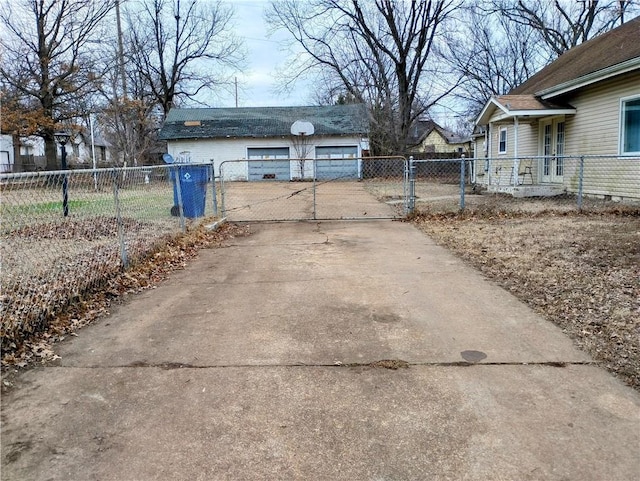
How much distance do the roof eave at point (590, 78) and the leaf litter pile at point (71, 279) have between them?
10.8 meters

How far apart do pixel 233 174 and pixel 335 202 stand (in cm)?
1705

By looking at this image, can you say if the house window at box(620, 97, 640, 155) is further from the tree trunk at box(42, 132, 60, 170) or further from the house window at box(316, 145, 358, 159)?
the tree trunk at box(42, 132, 60, 170)

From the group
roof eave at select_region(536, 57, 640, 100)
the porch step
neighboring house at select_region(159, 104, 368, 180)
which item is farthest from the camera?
neighboring house at select_region(159, 104, 368, 180)

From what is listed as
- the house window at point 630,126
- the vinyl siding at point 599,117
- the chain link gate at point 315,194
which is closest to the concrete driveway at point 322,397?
the chain link gate at point 315,194

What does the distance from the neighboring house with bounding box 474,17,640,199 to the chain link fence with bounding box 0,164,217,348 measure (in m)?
7.62

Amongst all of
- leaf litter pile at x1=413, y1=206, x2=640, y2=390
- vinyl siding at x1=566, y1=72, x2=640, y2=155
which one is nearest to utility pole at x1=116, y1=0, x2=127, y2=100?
leaf litter pile at x1=413, y1=206, x2=640, y2=390

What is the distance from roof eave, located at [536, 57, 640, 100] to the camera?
1216cm

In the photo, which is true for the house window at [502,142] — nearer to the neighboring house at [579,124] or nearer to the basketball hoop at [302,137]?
the neighboring house at [579,124]

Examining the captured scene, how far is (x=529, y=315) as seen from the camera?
15.9 ft

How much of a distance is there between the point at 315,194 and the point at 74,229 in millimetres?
8095

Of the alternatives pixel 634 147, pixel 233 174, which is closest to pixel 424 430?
pixel 634 147

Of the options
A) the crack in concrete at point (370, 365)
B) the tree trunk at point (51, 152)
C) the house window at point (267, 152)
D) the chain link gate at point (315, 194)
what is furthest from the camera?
the house window at point (267, 152)

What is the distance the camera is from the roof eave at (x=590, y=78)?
39.9 feet

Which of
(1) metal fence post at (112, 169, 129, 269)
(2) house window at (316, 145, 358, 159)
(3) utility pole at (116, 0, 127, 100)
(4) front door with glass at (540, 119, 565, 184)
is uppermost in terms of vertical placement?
(3) utility pole at (116, 0, 127, 100)
